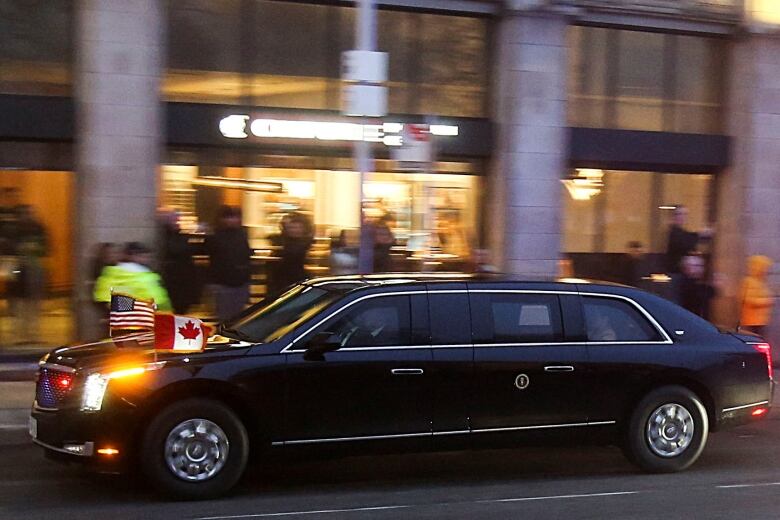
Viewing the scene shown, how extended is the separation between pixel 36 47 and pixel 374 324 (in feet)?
23.5

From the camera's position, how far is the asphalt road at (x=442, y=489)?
715 centimetres

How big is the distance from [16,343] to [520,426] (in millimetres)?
7341

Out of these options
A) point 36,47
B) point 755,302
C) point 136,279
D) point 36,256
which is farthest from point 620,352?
point 36,47

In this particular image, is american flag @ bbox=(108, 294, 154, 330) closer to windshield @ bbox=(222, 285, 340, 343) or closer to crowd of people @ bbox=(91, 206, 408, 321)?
crowd of people @ bbox=(91, 206, 408, 321)

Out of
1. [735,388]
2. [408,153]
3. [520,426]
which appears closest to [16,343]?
[408,153]

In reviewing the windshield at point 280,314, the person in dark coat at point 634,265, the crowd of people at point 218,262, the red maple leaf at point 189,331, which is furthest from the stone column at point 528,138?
the red maple leaf at point 189,331

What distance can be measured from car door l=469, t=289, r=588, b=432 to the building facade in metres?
3.81

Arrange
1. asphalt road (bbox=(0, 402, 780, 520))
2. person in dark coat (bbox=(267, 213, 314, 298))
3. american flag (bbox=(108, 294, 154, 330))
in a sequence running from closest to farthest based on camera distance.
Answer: asphalt road (bbox=(0, 402, 780, 520)), american flag (bbox=(108, 294, 154, 330)), person in dark coat (bbox=(267, 213, 314, 298))

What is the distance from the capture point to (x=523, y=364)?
8117 mm

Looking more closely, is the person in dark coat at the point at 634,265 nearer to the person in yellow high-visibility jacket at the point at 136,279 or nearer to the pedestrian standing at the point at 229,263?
the pedestrian standing at the point at 229,263

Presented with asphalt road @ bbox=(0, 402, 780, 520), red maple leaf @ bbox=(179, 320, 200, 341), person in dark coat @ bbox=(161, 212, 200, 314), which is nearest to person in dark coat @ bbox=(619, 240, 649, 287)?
person in dark coat @ bbox=(161, 212, 200, 314)

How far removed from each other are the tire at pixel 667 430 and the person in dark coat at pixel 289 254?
6.51 metres

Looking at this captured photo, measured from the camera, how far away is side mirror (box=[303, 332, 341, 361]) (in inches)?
301

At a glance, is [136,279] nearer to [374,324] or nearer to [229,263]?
[229,263]
